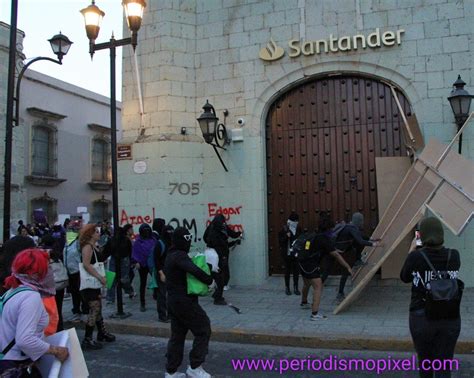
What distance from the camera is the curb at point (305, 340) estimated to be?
225 inches

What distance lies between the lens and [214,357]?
5.77 m

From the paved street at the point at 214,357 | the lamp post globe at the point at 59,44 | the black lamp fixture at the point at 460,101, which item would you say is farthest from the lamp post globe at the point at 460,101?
the lamp post globe at the point at 59,44

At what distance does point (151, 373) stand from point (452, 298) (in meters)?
3.32

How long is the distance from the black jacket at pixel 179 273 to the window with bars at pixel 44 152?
16931mm

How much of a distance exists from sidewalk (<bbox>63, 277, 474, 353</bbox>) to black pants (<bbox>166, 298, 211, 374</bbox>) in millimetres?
1692

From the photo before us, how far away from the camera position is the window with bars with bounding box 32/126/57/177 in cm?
2011

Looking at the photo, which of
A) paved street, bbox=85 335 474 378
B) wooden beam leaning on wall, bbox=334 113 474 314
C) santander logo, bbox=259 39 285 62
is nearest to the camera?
paved street, bbox=85 335 474 378

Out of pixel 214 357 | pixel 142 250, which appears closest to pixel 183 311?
pixel 214 357

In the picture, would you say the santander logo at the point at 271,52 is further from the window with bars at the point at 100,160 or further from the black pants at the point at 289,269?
the window with bars at the point at 100,160

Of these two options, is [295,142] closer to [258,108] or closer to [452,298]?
[258,108]

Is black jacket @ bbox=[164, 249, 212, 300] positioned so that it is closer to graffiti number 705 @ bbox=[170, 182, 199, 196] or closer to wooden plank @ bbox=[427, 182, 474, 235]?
wooden plank @ bbox=[427, 182, 474, 235]

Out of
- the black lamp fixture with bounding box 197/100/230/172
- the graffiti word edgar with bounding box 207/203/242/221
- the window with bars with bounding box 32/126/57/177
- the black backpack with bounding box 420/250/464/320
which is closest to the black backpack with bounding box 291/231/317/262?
the graffiti word edgar with bounding box 207/203/242/221

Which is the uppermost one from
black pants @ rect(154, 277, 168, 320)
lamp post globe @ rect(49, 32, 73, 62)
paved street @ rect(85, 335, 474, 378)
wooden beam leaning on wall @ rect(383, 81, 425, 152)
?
lamp post globe @ rect(49, 32, 73, 62)

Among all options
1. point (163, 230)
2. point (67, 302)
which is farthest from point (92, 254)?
point (67, 302)
